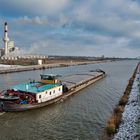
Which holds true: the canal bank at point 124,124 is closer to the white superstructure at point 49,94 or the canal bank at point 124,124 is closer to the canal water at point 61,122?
the canal water at point 61,122

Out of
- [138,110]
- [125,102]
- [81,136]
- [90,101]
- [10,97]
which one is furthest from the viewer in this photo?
A: [90,101]

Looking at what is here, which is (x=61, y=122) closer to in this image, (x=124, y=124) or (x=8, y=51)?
(x=124, y=124)

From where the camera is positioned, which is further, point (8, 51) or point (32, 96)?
point (8, 51)

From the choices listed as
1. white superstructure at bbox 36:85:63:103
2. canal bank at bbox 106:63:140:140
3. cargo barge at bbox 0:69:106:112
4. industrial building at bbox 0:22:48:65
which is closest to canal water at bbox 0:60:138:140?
cargo barge at bbox 0:69:106:112

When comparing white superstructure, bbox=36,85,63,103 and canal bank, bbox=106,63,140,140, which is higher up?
white superstructure, bbox=36,85,63,103

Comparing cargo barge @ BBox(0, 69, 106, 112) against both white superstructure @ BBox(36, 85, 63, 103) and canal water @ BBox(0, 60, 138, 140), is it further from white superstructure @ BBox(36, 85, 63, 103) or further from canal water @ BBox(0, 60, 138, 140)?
canal water @ BBox(0, 60, 138, 140)

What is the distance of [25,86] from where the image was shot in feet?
100

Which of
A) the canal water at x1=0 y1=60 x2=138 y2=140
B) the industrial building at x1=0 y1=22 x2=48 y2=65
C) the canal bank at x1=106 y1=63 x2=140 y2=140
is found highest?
the industrial building at x1=0 y1=22 x2=48 y2=65

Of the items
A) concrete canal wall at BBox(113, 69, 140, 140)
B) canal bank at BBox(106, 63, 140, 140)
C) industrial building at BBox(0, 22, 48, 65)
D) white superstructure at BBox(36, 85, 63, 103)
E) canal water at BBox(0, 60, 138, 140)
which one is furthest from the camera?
industrial building at BBox(0, 22, 48, 65)

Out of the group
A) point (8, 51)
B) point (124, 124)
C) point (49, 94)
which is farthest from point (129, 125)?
point (8, 51)

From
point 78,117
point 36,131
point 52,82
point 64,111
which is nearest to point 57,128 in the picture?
point 36,131

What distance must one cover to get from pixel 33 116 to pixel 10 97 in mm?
3169

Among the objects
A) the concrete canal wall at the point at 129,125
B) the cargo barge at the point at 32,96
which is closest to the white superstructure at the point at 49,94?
the cargo barge at the point at 32,96

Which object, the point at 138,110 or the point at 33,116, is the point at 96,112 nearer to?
the point at 138,110
